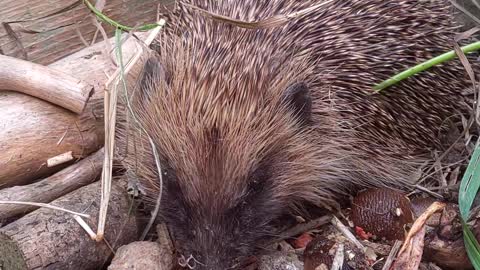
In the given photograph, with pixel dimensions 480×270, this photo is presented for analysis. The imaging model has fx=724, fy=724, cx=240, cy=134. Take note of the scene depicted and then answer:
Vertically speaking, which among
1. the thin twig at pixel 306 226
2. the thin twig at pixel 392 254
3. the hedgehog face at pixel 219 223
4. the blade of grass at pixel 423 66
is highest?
the blade of grass at pixel 423 66

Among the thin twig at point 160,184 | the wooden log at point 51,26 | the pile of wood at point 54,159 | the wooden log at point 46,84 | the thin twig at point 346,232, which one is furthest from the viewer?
the wooden log at point 51,26

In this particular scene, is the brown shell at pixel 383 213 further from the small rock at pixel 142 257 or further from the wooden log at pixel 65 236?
the wooden log at pixel 65 236

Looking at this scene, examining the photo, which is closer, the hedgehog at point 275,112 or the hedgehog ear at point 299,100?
the hedgehog at point 275,112

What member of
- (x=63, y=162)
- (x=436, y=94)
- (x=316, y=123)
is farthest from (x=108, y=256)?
(x=436, y=94)

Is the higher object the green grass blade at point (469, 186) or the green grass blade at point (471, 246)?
the green grass blade at point (469, 186)

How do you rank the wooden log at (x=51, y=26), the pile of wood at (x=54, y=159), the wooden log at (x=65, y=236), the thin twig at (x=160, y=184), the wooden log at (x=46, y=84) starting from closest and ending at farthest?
the wooden log at (x=65, y=236) < the pile of wood at (x=54, y=159) < the thin twig at (x=160, y=184) < the wooden log at (x=46, y=84) < the wooden log at (x=51, y=26)

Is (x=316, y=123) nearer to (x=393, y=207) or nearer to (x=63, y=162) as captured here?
(x=393, y=207)

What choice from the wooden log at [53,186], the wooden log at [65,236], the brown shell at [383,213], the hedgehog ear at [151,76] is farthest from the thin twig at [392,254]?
the wooden log at [53,186]
